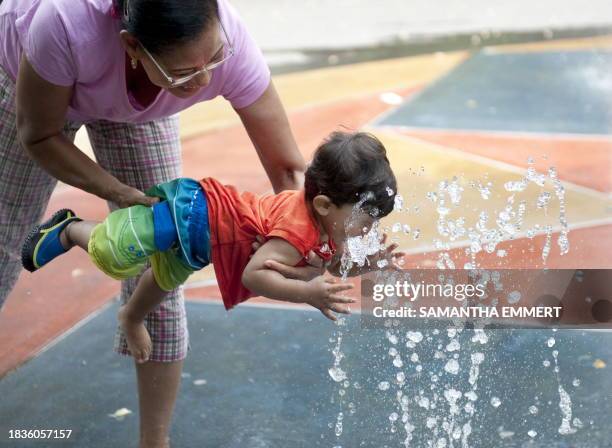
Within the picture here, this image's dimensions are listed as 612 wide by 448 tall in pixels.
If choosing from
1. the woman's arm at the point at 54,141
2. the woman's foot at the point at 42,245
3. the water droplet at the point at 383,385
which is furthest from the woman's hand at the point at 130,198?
the water droplet at the point at 383,385

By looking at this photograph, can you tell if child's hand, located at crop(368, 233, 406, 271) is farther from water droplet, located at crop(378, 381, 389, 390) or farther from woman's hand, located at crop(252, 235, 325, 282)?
water droplet, located at crop(378, 381, 389, 390)

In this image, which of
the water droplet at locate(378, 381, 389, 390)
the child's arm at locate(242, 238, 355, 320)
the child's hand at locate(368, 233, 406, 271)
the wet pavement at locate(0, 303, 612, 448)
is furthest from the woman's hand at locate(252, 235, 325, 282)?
the water droplet at locate(378, 381, 389, 390)

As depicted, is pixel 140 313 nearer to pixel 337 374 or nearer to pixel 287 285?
pixel 287 285

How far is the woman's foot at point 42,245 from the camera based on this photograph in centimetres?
254

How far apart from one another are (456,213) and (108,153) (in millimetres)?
2108

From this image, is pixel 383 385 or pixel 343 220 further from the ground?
pixel 343 220

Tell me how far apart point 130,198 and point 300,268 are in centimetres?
48

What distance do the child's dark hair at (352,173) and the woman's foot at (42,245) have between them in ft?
2.34

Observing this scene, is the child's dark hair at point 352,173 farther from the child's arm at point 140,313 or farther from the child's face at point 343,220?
the child's arm at point 140,313

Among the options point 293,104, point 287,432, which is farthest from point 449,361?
point 293,104

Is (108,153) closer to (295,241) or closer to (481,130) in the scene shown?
(295,241)

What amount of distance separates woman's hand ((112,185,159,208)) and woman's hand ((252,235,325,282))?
0.29m

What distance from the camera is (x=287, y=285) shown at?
2.19 m

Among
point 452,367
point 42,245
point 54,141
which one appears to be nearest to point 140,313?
point 42,245
